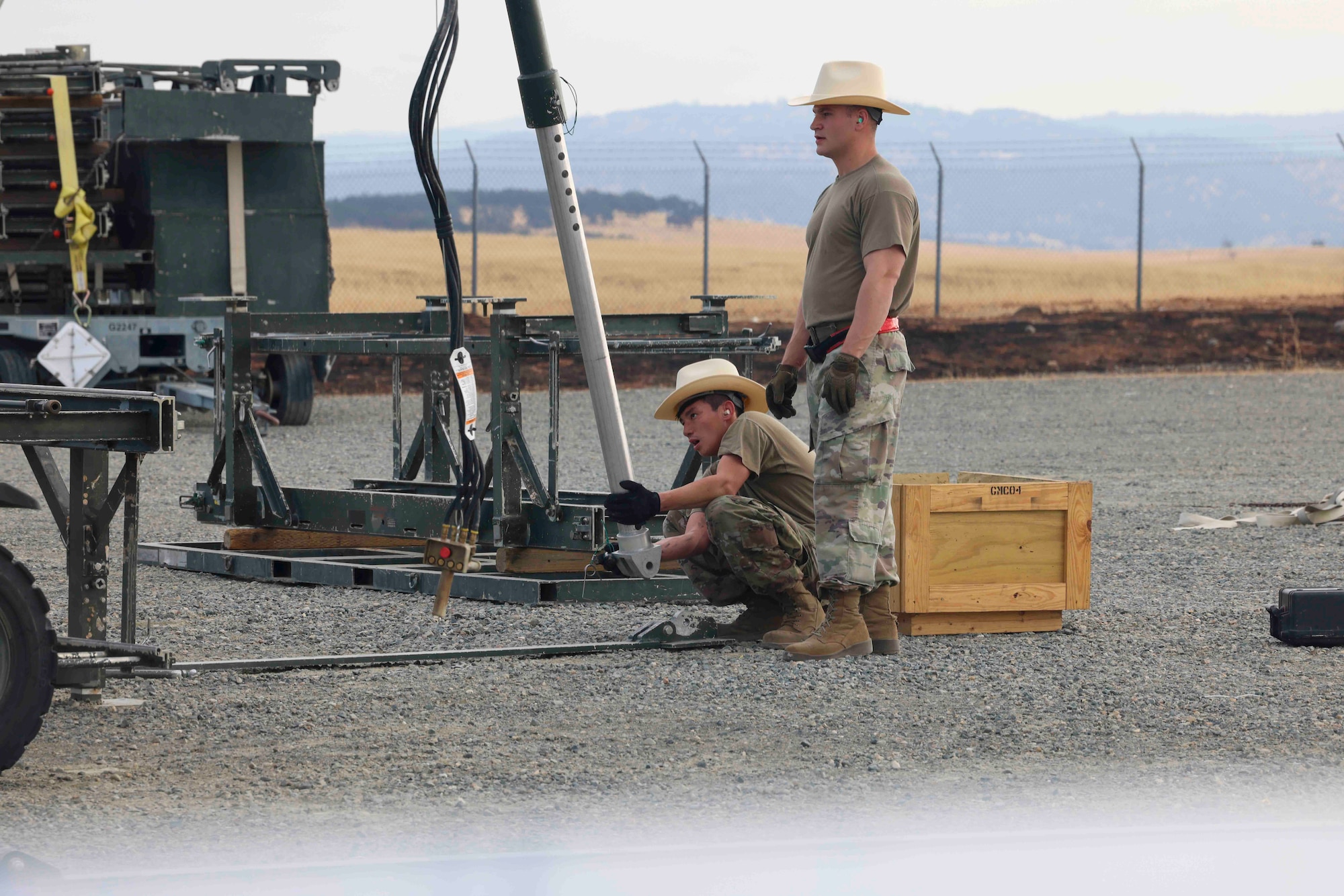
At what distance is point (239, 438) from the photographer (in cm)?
944

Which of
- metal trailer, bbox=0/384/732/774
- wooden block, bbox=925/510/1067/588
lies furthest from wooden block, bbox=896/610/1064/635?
metal trailer, bbox=0/384/732/774

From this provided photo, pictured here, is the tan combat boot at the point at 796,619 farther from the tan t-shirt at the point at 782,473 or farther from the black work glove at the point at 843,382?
the black work glove at the point at 843,382

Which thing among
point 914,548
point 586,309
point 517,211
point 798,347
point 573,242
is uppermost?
point 517,211

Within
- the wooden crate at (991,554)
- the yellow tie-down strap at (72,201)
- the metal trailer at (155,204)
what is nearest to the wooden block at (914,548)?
the wooden crate at (991,554)

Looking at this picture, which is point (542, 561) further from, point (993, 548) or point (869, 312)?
point (869, 312)

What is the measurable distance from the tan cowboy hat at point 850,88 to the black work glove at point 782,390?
104 centimetres

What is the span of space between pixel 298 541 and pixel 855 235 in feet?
14.8

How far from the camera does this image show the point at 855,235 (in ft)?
22.0

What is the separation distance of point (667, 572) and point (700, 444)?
148cm

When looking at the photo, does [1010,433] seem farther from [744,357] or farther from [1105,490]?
[744,357]

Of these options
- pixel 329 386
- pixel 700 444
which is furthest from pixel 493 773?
pixel 329 386

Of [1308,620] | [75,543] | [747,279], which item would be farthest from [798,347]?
[747,279]

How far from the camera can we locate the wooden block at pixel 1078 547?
7.55 meters

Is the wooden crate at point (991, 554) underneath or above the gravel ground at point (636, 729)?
above
